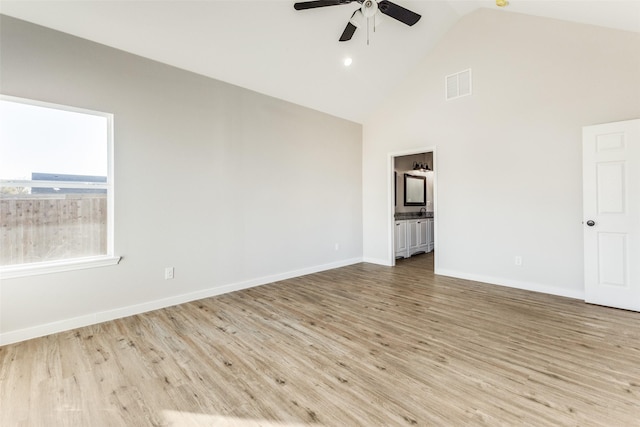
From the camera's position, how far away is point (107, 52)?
9.69 ft

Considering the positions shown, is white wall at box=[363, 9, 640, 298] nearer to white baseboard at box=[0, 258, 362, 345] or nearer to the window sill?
white baseboard at box=[0, 258, 362, 345]

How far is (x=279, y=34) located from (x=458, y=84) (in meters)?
2.83

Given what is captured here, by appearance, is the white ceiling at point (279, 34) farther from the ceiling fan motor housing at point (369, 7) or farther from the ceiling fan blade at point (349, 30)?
the ceiling fan motor housing at point (369, 7)

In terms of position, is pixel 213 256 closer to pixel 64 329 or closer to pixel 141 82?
pixel 64 329

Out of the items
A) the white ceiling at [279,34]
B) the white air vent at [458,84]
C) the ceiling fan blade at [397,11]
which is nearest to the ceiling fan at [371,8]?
the ceiling fan blade at [397,11]

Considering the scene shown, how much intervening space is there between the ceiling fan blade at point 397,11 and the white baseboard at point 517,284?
3586 mm

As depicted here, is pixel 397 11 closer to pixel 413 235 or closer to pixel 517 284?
pixel 517 284

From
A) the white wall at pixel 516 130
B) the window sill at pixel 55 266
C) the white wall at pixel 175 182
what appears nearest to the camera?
the window sill at pixel 55 266

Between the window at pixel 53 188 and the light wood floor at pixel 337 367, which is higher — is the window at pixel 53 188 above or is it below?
above

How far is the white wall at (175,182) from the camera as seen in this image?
266cm

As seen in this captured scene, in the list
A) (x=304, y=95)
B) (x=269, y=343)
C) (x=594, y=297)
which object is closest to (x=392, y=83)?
(x=304, y=95)

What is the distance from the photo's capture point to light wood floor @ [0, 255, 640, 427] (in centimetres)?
165

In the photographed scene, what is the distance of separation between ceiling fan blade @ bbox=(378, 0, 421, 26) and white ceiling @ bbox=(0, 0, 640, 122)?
2.23ft

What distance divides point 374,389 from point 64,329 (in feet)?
9.80
